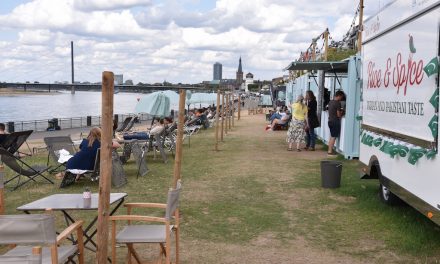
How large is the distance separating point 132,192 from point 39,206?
13.8ft

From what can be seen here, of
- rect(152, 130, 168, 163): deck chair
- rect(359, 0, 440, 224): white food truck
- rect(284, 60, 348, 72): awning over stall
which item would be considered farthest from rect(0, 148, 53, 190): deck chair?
rect(284, 60, 348, 72): awning over stall

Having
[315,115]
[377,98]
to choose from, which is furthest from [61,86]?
[377,98]

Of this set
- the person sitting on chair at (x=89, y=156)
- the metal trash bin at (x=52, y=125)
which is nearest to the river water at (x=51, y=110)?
the metal trash bin at (x=52, y=125)

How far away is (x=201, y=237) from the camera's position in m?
6.33

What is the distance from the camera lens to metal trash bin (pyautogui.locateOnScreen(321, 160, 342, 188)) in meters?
9.19

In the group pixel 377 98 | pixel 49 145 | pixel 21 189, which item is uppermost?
pixel 377 98

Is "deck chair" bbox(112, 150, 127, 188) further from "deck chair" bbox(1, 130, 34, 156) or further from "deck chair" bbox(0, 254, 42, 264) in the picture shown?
"deck chair" bbox(0, 254, 42, 264)

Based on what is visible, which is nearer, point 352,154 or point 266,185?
point 266,185

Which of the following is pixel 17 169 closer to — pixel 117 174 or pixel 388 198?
pixel 117 174

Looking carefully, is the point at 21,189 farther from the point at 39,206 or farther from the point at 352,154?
the point at 352,154

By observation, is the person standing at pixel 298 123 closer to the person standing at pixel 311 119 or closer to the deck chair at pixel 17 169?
the person standing at pixel 311 119

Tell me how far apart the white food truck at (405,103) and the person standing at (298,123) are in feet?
22.2

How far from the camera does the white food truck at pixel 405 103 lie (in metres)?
5.01

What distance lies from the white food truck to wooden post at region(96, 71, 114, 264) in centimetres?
298
